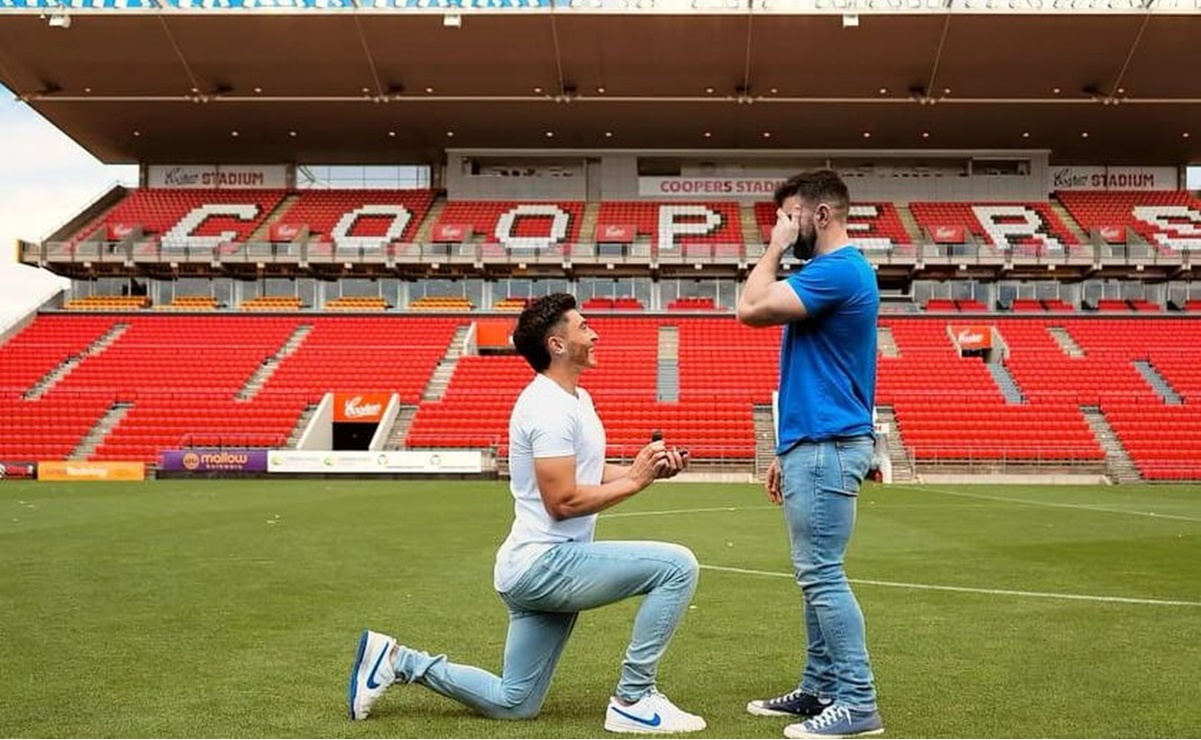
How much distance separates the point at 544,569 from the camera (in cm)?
477

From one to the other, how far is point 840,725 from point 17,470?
99.0 feet

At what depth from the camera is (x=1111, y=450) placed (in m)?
31.6

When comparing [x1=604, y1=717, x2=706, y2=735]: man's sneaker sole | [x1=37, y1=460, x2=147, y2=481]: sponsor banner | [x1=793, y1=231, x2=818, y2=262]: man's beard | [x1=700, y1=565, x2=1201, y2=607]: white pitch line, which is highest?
[x1=793, y1=231, x2=818, y2=262]: man's beard

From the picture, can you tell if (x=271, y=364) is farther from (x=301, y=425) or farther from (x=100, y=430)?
(x=100, y=430)

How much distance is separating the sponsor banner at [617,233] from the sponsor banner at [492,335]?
18.4 feet

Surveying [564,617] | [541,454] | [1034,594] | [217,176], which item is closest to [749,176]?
[217,176]

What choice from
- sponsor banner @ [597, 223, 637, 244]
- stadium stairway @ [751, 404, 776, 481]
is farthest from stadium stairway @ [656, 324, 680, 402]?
sponsor banner @ [597, 223, 637, 244]

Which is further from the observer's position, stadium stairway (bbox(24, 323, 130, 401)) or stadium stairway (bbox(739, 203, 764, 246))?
stadium stairway (bbox(739, 203, 764, 246))

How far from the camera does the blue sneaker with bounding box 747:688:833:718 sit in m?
5.09

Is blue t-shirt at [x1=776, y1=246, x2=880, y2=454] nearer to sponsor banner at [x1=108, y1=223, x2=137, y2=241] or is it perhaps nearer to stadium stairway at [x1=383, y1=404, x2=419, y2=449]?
stadium stairway at [x1=383, y1=404, x2=419, y2=449]

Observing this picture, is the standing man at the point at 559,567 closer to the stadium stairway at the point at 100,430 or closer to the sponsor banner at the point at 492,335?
the stadium stairway at the point at 100,430

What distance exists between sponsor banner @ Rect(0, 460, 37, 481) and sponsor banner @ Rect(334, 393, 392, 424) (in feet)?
29.2

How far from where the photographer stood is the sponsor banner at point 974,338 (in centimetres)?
4075

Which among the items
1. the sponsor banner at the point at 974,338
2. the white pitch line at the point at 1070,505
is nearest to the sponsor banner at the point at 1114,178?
the sponsor banner at the point at 974,338
